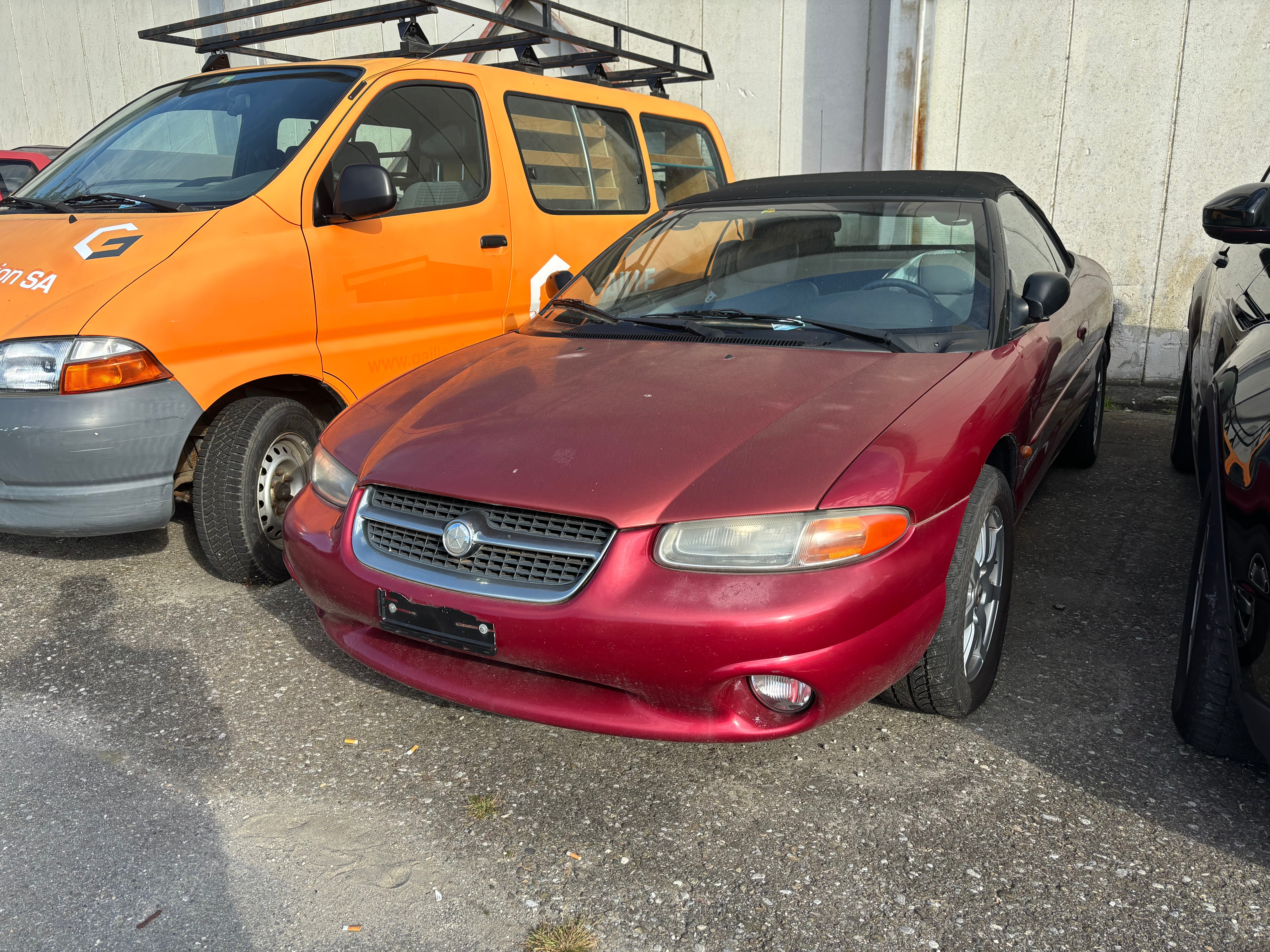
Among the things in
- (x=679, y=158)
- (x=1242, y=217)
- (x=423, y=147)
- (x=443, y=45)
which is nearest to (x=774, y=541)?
(x=1242, y=217)

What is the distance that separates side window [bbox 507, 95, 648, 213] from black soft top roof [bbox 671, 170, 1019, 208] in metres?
1.03

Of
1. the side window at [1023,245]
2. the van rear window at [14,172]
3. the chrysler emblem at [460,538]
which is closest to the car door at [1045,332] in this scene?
the side window at [1023,245]

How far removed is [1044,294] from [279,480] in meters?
2.71

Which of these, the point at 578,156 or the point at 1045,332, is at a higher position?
the point at 578,156

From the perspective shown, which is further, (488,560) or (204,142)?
(204,142)

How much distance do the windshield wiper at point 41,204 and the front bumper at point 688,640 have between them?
2386mm

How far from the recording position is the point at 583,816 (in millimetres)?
2373

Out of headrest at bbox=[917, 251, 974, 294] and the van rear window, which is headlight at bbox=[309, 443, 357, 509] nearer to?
headrest at bbox=[917, 251, 974, 294]

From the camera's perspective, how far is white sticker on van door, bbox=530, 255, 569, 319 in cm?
468

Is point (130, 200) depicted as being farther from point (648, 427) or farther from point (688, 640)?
point (688, 640)

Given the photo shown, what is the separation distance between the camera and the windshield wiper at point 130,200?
143 inches

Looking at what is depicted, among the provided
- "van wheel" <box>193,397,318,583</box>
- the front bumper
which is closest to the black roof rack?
"van wheel" <box>193,397,318,583</box>

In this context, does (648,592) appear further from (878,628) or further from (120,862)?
(120,862)

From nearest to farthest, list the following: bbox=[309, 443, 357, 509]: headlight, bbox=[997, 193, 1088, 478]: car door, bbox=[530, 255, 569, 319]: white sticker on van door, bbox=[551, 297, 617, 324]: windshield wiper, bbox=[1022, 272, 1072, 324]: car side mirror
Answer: bbox=[309, 443, 357, 509]: headlight < bbox=[1022, 272, 1072, 324]: car side mirror < bbox=[997, 193, 1088, 478]: car door < bbox=[551, 297, 617, 324]: windshield wiper < bbox=[530, 255, 569, 319]: white sticker on van door
